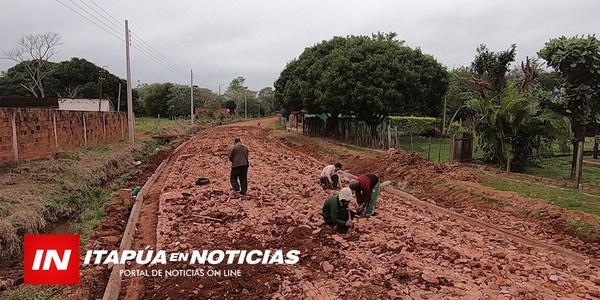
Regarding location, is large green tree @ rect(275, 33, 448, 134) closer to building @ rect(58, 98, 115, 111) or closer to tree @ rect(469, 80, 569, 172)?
tree @ rect(469, 80, 569, 172)

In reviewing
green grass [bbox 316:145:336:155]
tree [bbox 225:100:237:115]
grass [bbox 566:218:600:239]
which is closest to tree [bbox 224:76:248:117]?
tree [bbox 225:100:237:115]

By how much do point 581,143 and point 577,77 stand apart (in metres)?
2.66

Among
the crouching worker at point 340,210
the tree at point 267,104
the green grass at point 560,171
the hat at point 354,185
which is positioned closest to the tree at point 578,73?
the green grass at point 560,171

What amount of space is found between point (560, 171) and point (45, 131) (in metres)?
19.9

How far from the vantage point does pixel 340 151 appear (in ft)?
72.5

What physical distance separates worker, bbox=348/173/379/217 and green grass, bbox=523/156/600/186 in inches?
325

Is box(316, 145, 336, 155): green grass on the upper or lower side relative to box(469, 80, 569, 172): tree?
lower

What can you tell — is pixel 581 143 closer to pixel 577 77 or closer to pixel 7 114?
pixel 577 77

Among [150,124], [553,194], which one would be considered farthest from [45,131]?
[150,124]

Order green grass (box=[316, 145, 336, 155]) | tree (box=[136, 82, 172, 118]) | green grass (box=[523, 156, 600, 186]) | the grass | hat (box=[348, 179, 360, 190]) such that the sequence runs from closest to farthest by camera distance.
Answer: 1. the grass
2. hat (box=[348, 179, 360, 190])
3. green grass (box=[523, 156, 600, 186])
4. green grass (box=[316, 145, 336, 155])
5. tree (box=[136, 82, 172, 118])

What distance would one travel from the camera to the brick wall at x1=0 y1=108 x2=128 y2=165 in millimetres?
12641

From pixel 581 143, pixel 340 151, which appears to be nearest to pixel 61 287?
pixel 581 143

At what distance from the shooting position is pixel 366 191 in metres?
9.18

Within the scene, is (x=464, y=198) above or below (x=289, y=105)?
below
